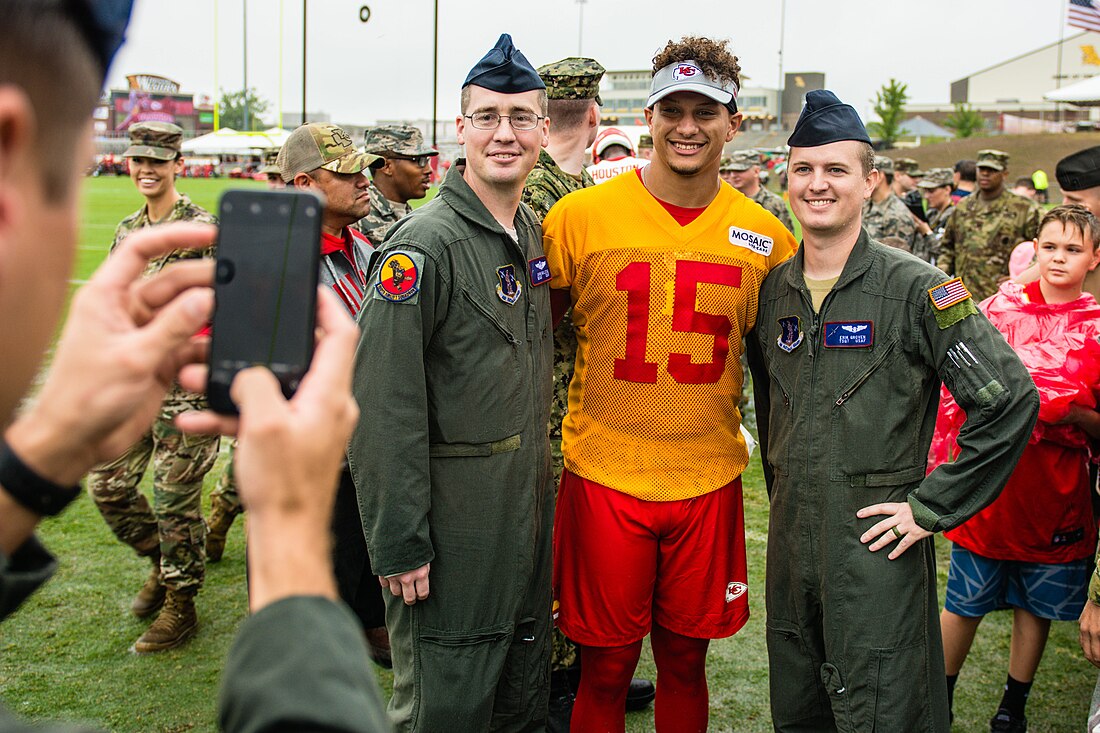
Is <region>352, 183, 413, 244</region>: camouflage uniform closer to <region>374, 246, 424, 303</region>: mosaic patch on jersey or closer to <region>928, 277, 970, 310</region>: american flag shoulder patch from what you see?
<region>374, 246, 424, 303</region>: mosaic patch on jersey

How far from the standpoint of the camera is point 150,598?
15.4 ft

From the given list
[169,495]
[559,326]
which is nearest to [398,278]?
[559,326]

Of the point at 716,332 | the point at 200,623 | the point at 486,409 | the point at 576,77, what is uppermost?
the point at 576,77

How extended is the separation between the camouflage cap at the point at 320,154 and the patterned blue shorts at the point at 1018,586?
3.10 meters

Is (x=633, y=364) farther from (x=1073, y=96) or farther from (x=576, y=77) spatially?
(x=1073, y=96)

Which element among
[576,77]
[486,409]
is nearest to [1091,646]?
[486,409]

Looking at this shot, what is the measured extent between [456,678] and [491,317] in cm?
108

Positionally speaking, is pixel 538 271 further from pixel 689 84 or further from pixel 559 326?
pixel 689 84

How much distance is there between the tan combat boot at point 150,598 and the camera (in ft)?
15.3

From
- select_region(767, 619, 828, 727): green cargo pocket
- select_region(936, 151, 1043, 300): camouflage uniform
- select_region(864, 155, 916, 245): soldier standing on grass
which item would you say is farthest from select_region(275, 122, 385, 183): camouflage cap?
select_region(864, 155, 916, 245): soldier standing on grass

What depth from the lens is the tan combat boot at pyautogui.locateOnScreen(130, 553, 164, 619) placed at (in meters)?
4.67

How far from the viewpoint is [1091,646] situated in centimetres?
282

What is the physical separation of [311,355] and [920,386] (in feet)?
7.81

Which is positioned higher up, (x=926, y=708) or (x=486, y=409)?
(x=486, y=409)
